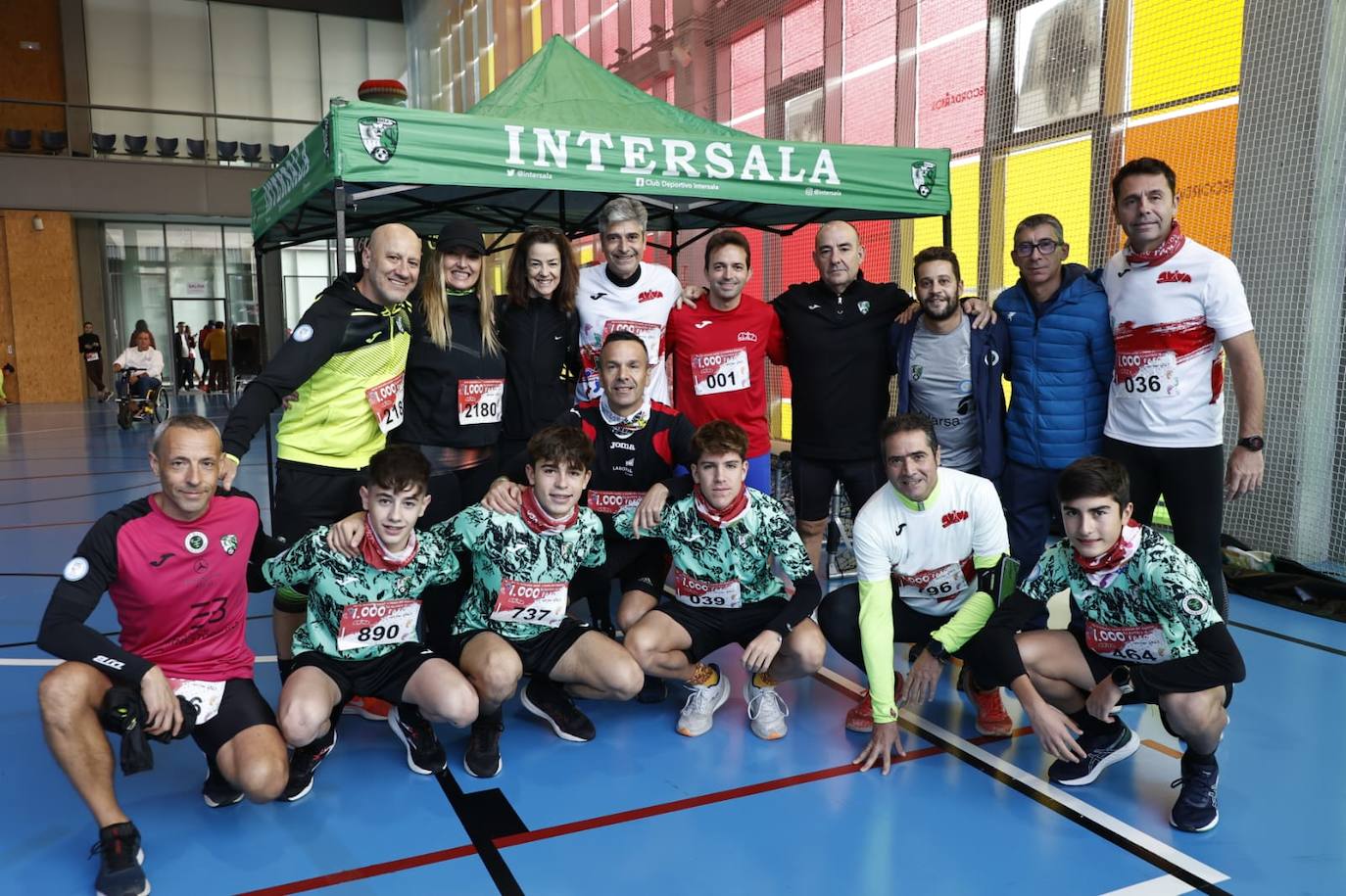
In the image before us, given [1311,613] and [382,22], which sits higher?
[382,22]

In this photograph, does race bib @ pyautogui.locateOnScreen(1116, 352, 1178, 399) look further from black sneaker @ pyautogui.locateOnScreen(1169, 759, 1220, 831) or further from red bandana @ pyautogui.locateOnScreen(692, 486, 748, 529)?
red bandana @ pyautogui.locateOnScreen(692, 486, 748, 529)

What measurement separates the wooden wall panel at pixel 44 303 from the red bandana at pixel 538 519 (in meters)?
19.2

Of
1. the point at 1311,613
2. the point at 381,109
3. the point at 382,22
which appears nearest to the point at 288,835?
the point at 381,109

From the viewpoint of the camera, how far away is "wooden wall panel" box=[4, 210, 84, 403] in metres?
17.6

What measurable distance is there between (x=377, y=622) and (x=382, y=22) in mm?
23766

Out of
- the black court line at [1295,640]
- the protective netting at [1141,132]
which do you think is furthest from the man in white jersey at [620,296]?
the protective netting at [1141,132]

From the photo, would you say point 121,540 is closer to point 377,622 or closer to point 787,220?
point 377,622

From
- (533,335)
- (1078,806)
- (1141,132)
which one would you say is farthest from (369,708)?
(1141,132)

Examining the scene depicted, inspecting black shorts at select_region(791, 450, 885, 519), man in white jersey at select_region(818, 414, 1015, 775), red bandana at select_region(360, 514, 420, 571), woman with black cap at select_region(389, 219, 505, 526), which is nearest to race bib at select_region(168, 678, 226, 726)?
red bandana at select_region(360, 514, 420, 571)

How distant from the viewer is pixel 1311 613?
171 inches

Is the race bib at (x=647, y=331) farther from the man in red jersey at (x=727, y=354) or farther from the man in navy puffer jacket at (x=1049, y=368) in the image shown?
the man in navy puffer jacket at (x=1049, y=368)

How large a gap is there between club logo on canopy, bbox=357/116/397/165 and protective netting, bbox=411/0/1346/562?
4292 mm

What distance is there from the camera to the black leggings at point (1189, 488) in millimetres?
3082

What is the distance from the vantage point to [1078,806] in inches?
98.7
